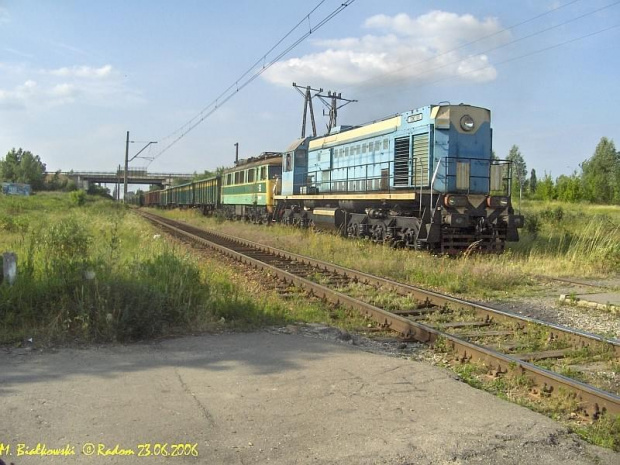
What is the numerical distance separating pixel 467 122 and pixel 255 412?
12561mm

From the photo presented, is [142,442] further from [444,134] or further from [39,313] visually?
[444,134]

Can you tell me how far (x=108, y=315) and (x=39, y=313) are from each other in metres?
0.96

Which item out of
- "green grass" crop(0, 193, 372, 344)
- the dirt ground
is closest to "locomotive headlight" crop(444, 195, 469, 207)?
"green grass" crop(0, 193, 372, 344)

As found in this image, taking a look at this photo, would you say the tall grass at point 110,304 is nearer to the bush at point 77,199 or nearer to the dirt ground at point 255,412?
the dirt ground at point 255,412

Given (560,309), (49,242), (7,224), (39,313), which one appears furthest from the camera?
(7,224)

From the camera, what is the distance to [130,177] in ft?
Answer: 378

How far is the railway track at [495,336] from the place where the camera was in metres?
4.91

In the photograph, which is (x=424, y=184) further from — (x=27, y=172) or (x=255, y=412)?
(x=27, y=172)

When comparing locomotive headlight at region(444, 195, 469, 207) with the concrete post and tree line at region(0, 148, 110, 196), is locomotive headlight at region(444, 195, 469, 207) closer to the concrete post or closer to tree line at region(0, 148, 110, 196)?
the concrete post

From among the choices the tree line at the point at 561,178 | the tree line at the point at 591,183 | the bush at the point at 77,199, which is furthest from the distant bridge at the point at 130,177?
the tree line at the point at 591,183

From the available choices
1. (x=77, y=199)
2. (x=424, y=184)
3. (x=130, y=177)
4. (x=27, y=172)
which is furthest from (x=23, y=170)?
(x=424, y=184)

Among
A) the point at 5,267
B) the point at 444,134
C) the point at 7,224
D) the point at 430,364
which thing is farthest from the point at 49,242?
the point at 7,224

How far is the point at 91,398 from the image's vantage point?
4305 mm

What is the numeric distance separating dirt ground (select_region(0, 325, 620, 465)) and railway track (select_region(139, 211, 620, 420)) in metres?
0.68
